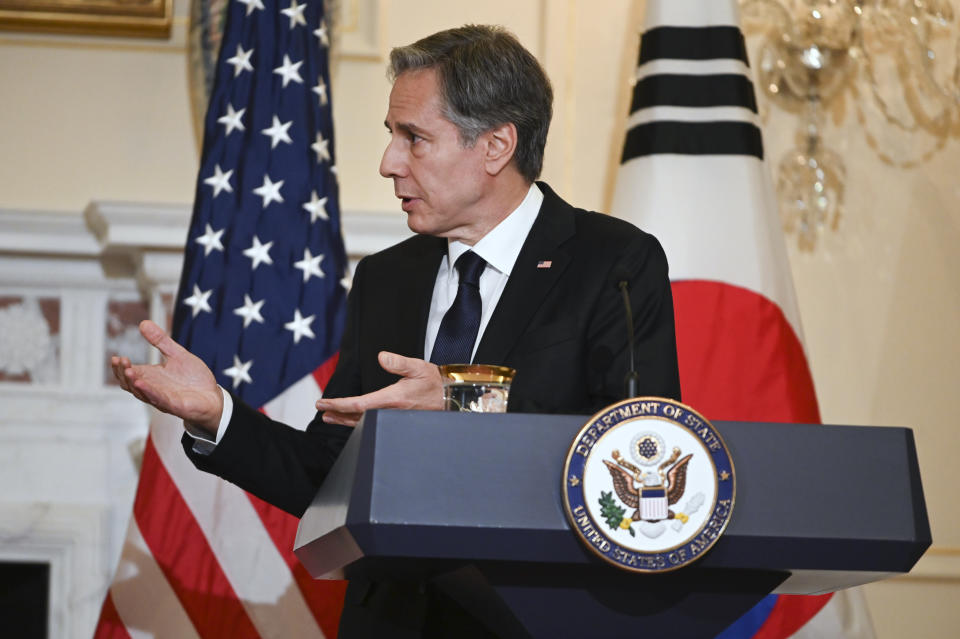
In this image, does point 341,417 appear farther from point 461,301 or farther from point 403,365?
point 461,301

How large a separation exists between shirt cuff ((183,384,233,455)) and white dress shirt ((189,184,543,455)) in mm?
347

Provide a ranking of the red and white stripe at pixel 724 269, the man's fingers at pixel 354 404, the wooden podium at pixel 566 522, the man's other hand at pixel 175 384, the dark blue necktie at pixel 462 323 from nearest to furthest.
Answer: the wooden podium at pixel 566 522, the man's fingers at pixel 354 404, the man's other hand at pixel 175 384, the dark blue necktie at pixel 462 323, the red and white stripe at pixel 724 269

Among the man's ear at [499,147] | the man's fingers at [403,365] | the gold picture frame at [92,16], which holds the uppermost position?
the gold picture frame at [92,16]

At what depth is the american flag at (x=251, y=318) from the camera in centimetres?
282

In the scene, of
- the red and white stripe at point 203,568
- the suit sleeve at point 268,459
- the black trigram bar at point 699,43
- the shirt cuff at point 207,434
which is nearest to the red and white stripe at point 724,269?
the black trigram bar at point 699,43

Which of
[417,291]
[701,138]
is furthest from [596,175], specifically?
[417,291]

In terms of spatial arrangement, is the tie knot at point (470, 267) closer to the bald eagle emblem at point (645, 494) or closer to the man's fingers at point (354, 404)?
the man's fingers at point (354, 404)

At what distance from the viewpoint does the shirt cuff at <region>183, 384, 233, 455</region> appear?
5.25ft

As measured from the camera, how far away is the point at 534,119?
2.00 metres

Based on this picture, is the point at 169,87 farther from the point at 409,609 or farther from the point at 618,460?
the point at 618,460

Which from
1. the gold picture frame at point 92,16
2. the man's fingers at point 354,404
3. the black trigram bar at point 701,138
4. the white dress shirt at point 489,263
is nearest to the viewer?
the man's fingers at point 354,404

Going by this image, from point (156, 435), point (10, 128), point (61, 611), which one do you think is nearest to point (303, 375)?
point (156, 435)

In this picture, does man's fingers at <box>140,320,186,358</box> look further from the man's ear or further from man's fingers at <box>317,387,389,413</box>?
the man's ear

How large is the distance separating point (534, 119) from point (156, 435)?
4.65ft
